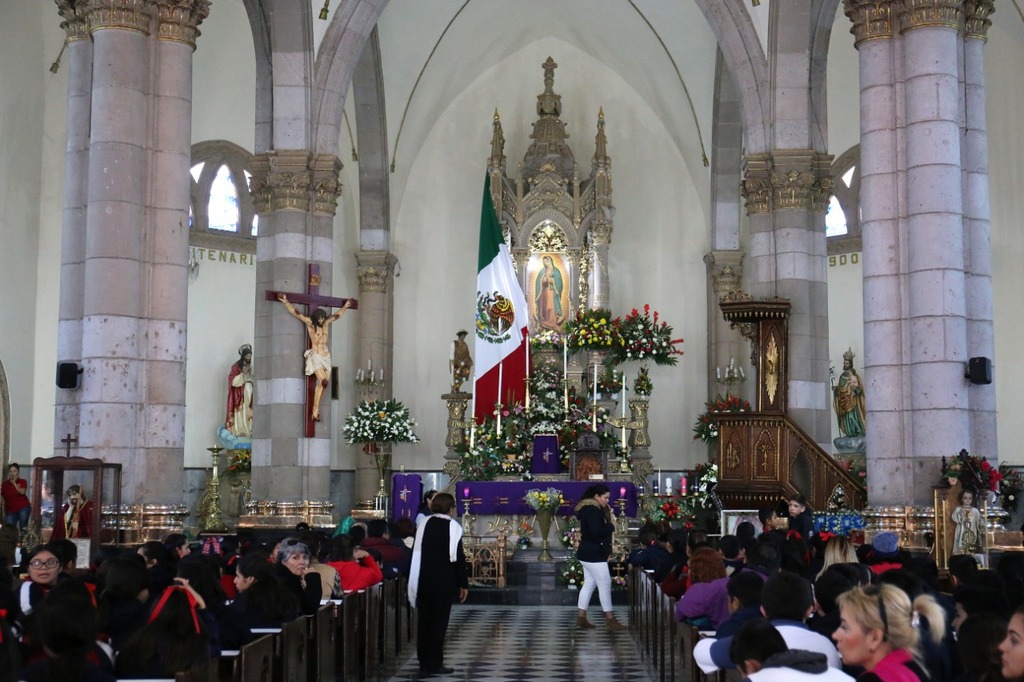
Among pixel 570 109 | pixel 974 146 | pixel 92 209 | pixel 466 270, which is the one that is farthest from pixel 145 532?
pixel 570 109

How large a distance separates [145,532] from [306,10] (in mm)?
9823

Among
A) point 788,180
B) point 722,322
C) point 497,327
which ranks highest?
point 788,180

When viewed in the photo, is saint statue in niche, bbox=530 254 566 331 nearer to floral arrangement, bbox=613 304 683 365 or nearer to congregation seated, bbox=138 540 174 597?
floral arrangement, bbox=613 304 683 365

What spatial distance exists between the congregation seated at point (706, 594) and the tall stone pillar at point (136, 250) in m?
6.95

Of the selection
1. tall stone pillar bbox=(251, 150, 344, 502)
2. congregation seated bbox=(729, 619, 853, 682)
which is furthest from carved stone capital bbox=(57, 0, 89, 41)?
congregation seated bbox=(729, 619, 853, 682)

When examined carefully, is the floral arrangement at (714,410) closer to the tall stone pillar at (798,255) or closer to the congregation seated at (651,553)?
the tall stone pillar at (798,255)

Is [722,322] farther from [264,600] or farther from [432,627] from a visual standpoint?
[264,600]

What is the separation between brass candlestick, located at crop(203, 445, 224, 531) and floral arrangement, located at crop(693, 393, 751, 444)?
875 centimetres

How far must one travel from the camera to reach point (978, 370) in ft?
43.4

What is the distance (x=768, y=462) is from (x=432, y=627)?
8047 mm

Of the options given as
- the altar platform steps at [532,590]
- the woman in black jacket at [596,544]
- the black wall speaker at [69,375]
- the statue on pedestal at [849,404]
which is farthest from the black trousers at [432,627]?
the statue on pedestal at [849,404]

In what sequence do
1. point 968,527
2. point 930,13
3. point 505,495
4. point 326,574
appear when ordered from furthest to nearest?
point 505,495 → point 930,13 → point 968,527 → point 326,574

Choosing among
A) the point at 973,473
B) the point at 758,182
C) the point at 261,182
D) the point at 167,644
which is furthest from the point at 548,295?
the point at 167,644

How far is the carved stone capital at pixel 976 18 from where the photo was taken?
14.3m
